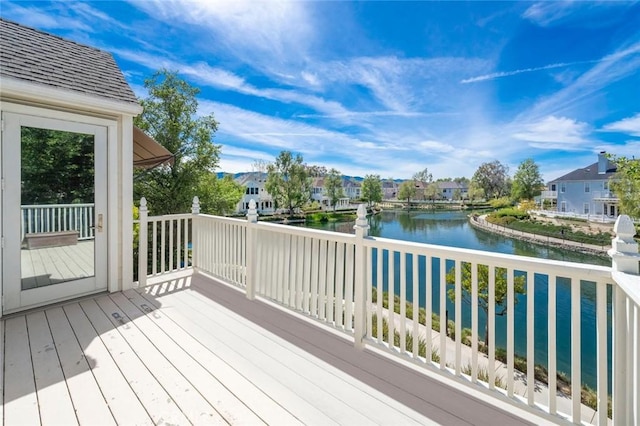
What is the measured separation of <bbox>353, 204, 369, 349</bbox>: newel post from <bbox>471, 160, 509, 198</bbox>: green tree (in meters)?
59.6

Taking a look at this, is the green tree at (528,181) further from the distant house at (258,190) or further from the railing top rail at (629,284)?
the railing top rail at (629,284)

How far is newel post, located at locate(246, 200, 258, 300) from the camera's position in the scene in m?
3.37

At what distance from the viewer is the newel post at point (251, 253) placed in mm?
3371

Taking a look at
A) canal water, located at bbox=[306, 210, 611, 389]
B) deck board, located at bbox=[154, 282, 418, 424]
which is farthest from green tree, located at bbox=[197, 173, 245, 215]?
deck board, located at bbox=[154, 282, 418, 424]

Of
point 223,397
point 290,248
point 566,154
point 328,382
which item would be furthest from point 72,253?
point 566,154

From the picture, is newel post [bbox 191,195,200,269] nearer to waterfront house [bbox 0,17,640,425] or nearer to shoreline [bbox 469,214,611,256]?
waterfront house [bbox 0,17,640,425]

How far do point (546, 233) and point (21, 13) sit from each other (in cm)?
2937

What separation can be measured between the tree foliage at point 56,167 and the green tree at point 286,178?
86.2ft

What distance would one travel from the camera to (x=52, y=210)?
10.2 ft

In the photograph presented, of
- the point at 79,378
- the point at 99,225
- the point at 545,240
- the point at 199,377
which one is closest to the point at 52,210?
the point at 99,225

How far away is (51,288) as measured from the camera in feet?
10.4

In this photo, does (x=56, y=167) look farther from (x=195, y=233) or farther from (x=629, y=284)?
(x=629, y=284)

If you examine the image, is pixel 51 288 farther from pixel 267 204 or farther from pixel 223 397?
pixel 267 204

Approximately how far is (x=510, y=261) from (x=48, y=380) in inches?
117
